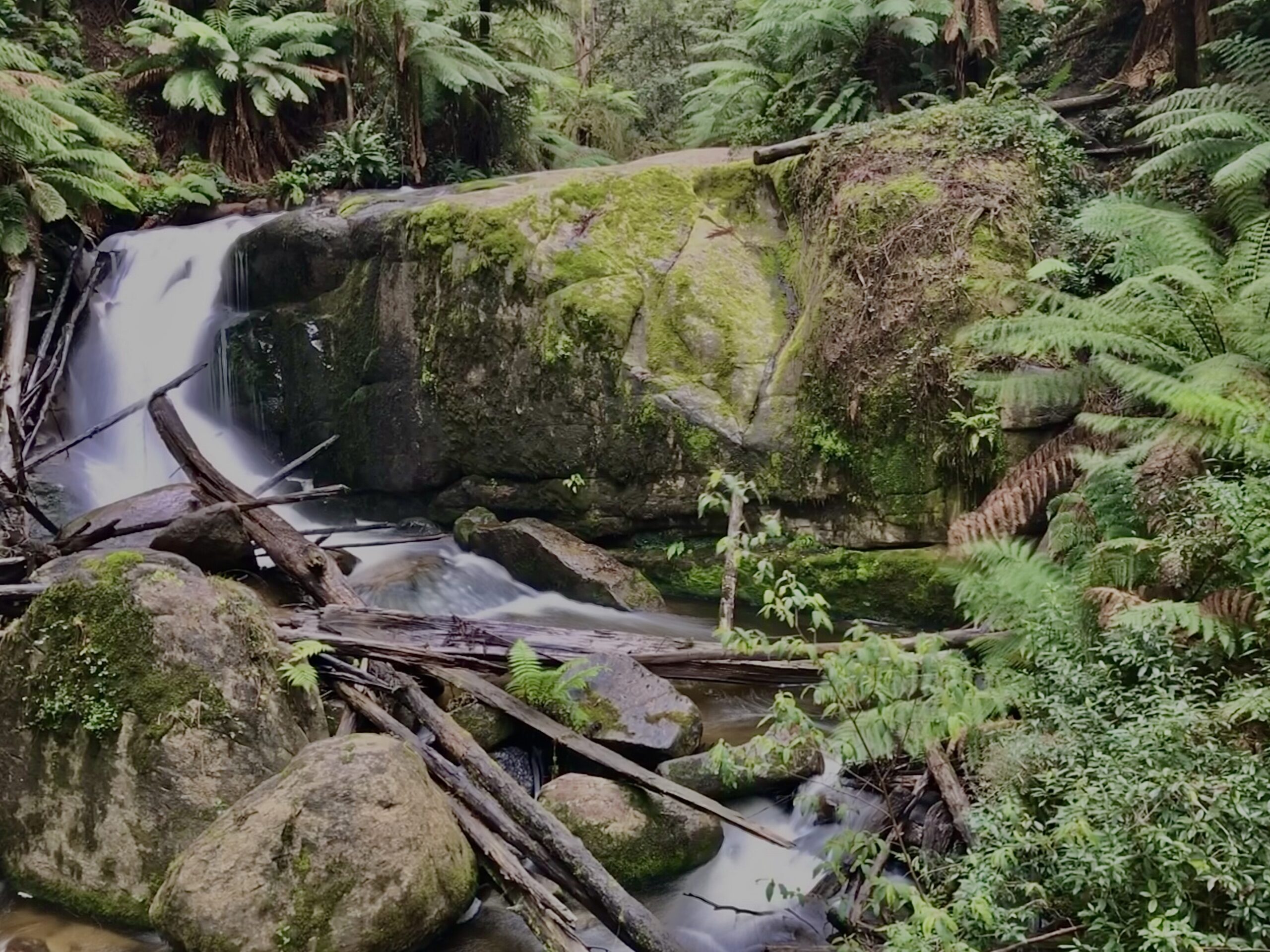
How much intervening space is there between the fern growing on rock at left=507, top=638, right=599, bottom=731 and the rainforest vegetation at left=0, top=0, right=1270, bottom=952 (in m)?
0.03

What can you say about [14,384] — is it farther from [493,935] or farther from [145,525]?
[493,935]

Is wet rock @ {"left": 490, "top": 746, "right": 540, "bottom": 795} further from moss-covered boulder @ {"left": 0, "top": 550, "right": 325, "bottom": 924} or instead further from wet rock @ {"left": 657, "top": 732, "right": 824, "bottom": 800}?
moss-covered boulder @ {"left": 0, "top": 550, "right": 325, "bottom": 924}

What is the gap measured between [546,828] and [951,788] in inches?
60.4

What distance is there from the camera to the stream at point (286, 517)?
11.1ft

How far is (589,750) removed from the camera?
4152 millimetres

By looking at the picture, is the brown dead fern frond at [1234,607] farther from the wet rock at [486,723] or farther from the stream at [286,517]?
the wet rock at [486,723]

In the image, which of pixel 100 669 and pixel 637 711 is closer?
pixel 100 669

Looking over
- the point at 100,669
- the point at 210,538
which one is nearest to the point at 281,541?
the point at 210,538

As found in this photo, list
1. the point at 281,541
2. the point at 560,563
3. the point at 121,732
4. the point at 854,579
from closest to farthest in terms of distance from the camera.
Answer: the point at 121,732 → the point at 281,541 → the point at 854,579 → the point at 560,563

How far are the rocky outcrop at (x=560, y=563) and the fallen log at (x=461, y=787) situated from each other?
9.03 ft

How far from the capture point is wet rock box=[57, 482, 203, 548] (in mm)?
6023

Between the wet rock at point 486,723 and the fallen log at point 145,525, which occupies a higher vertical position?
the fallen log at point 145,525

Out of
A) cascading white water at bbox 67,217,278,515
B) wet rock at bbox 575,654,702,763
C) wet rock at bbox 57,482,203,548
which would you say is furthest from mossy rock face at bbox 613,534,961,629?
cascading white water at bbox 67,217,278,515

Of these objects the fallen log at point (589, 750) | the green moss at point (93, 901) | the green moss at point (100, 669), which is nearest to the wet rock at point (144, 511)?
the green moss at point (100, 669)
